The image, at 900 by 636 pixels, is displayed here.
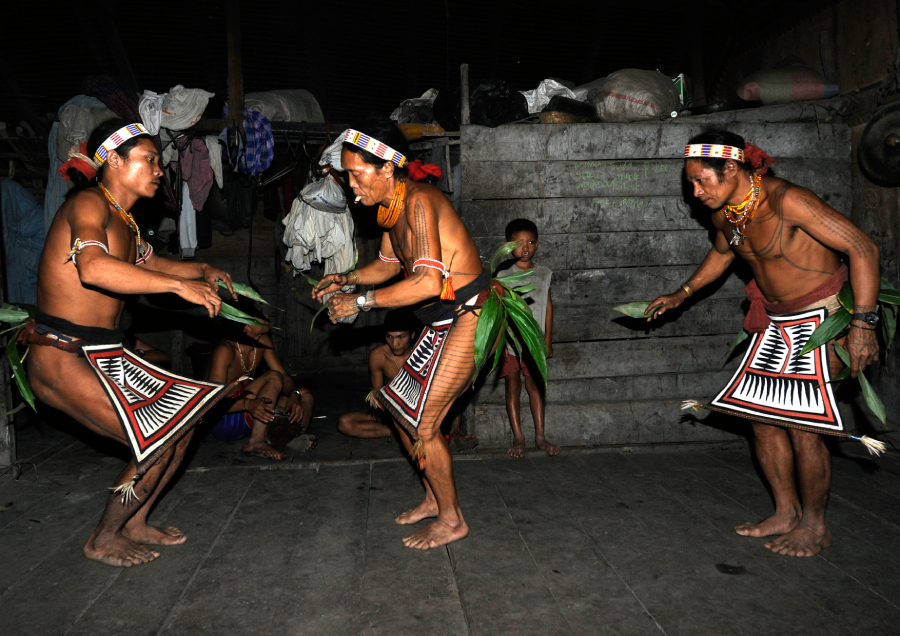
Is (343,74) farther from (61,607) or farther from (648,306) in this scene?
(61,607)

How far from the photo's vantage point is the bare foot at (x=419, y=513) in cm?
309

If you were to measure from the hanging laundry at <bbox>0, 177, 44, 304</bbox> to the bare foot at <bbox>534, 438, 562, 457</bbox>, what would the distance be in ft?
17.4

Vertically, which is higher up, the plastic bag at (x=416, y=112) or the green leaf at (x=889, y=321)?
the plastic bag at (x=416, y=112)

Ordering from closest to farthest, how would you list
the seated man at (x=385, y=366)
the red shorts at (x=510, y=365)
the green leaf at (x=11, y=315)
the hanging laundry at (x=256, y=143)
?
the green leaf at (x=11, y=315), the red shorts at (x=510, y=365), the seated man at (x=385, y=366), the hanging laundry at (x=256, y=143)

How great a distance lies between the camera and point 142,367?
282 cm

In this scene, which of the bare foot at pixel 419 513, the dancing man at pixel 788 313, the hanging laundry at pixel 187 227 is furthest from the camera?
the hanging laundry at pixel 187 227

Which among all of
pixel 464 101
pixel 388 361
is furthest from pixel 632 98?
pixel 388 361

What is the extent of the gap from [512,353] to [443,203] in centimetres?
182

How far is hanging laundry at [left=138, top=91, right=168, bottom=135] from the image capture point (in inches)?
202

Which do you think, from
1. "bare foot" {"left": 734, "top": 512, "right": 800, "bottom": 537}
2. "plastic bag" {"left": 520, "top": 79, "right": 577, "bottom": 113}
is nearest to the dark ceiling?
"plastic bag" {"left": 520, "top": 79, "right": 577, "bottom": 113}

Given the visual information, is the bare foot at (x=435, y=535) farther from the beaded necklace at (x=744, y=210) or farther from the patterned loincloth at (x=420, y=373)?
the beaded necklace at (x=744, y=210)

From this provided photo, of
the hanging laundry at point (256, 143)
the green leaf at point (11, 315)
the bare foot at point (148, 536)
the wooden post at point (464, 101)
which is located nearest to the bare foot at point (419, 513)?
the bare foot at point (148, 536)

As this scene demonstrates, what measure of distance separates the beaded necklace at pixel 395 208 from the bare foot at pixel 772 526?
7.63ft

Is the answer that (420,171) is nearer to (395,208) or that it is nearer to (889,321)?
(395,208)
